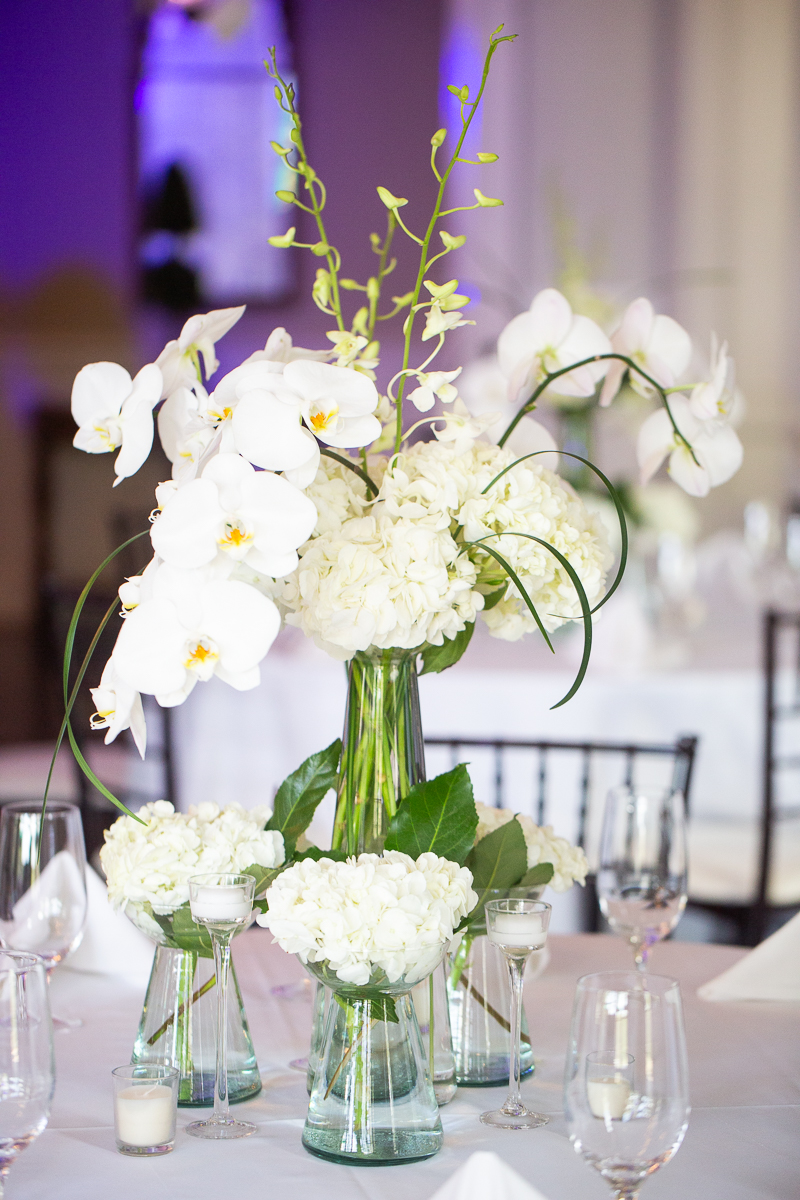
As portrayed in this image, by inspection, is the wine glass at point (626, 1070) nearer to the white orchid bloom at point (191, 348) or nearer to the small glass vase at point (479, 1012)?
the small glass vase at point (479, 1012)

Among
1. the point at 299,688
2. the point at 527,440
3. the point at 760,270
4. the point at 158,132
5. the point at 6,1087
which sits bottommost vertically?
the point at 299,688

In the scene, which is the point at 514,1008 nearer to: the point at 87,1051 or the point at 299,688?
the point at 87,1051

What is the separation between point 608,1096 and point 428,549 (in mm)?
342

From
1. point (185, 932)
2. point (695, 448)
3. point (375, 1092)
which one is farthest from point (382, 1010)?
point (695, 448)

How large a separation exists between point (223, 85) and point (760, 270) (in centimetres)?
245

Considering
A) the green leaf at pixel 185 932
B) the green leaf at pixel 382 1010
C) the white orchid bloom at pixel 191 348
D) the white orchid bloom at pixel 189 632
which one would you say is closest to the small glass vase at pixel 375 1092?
the green leaf at pixel 382 1010

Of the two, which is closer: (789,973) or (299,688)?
(789,973)

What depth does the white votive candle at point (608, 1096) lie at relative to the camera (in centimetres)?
62

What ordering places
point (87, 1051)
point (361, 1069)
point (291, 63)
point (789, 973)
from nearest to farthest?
point (361, 1069) < point (87, 1051) < point (789, 973) < point (291, 63)

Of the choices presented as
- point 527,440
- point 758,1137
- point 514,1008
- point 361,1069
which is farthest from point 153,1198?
point 527,440

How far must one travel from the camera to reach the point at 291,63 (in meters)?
5.52

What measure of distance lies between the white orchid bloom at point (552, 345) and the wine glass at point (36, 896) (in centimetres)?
56

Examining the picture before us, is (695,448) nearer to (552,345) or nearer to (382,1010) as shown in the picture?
(552,345)

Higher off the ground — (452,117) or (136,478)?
(452,117)
